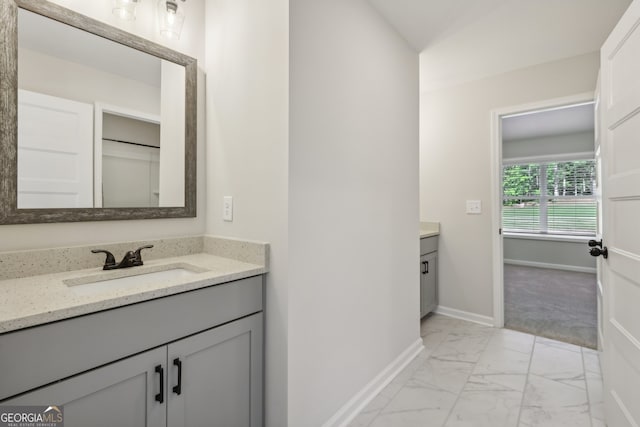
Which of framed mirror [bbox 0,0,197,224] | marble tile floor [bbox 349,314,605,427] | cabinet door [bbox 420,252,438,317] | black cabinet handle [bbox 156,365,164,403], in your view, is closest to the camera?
black cabinet handle [bbox 156,365,164,403]

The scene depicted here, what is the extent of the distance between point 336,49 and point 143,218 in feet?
4.20

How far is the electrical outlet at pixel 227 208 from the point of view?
156cm

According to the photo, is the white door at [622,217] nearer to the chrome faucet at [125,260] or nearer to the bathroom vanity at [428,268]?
the bathroom vanity at [428,268]

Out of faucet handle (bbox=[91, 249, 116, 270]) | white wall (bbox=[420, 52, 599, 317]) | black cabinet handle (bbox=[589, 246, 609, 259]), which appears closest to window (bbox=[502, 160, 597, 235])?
white wall (bbox=[420, 52, 599, 317])

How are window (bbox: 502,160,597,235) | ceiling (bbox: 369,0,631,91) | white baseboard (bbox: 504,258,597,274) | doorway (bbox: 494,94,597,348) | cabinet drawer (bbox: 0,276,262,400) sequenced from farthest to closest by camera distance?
window (bbox: 502,160,597,235)
white baseboard (bbox: 504,258,597,274)
doorway (bbox: 494,94,597,348)
ceiling (bbox: 369,0,631,91)
cabinet drawer (bbox: 0,276,262,400)

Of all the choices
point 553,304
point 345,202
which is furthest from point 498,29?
point 553,304

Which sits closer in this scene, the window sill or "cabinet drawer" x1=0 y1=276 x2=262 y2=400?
"cabinet drawer" x1=0 y1=276 x2=262 y2=400

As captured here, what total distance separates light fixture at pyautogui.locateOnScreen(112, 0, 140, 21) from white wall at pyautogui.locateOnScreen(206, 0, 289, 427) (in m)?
0.37

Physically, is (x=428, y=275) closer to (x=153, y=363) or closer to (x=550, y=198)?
(x=153, y=363)

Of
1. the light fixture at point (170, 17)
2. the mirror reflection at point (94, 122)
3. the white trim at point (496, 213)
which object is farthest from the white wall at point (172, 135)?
the white trim at point (496, 213)

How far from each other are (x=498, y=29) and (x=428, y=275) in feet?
6.84

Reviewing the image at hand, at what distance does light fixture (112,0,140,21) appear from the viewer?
55.1 inches

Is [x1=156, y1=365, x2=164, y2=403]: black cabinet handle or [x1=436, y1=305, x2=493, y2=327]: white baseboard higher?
[x1=156, y1=365, x2=164, y2=403]: black cabinet handle

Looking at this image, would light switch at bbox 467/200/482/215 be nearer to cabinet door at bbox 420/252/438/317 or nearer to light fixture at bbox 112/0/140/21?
cabinet door at bbox 420/252/438/317
